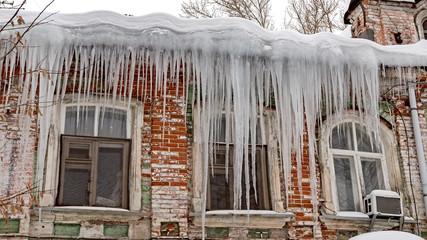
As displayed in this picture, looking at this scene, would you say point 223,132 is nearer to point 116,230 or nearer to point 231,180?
point 231,180

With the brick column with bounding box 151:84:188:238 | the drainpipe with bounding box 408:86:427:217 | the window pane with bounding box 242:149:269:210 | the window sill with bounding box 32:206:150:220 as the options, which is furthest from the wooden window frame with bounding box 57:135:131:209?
the drainpipe with bounding box 408:86:427:217

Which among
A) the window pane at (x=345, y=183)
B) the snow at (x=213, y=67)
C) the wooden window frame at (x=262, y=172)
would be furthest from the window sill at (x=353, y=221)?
the wooden window frame at (x=262, y=172)

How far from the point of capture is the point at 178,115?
22.5 feet

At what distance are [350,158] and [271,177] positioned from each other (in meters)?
1.30

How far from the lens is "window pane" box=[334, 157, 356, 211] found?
727cm

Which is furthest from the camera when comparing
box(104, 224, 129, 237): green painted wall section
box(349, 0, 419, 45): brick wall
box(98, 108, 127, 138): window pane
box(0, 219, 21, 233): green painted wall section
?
box(349, 0, 419, 45): brick wall

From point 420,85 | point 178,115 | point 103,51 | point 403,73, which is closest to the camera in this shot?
point 103,51

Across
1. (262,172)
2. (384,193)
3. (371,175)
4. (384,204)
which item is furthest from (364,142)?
(262,172)

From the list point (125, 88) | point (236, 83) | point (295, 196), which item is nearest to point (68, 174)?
point (125, 88)

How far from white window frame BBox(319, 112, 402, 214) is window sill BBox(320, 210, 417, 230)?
10cm

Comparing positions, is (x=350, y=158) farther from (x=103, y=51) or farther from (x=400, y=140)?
(x=103, y=51)

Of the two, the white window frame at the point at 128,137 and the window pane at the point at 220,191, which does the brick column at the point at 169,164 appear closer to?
the white window frame at the point at 128,137

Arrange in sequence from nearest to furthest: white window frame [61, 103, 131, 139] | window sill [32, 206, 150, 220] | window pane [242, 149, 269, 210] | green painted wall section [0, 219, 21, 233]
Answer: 1. green painted wall section [0, 219, 21, 233]
2. window sill [32, 206, 150, 220]
3. white window frame [61, 103, 131, 139]
4. window pane [242, 149, 269, 210]

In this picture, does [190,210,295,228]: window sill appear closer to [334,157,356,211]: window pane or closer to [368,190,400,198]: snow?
[334,157,356,211]: window pane
